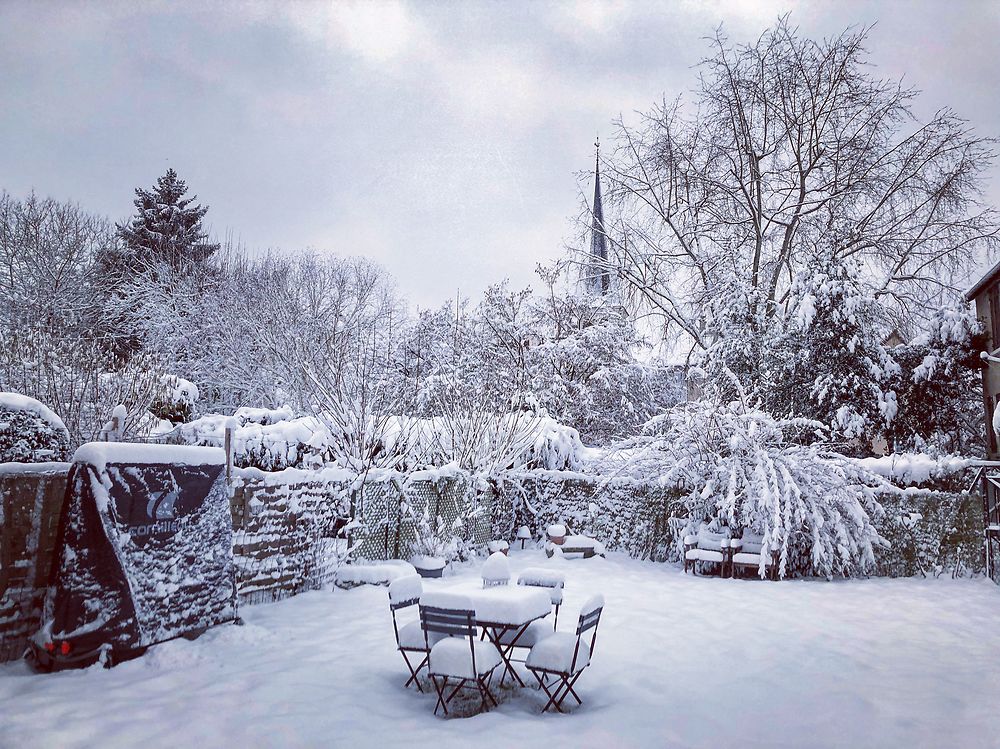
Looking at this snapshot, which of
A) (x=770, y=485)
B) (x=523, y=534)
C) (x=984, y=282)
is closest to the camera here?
(x=770, y=485)

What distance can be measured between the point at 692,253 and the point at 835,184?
12.7ft

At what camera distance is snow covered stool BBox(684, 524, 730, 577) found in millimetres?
10805

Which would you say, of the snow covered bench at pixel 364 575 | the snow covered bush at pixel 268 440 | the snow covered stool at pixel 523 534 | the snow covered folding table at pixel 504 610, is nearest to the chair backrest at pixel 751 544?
the snow covered stool at pixel 523 534

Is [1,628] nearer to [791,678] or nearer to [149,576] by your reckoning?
[149,576]

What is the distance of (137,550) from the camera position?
5672 millimetres

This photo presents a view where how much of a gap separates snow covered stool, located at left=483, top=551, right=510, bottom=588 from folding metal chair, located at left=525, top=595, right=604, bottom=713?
1.44 meters

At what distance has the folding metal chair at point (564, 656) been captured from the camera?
4.94 metres

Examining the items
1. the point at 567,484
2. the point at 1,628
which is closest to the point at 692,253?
the point at 567,484

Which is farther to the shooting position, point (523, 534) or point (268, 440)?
point (268, 440)

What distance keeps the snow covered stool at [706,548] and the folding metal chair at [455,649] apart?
21.1 feet

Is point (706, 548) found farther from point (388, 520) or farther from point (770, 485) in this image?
point (388, 520)

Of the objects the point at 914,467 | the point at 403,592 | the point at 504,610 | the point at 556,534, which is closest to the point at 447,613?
the point at 504,610

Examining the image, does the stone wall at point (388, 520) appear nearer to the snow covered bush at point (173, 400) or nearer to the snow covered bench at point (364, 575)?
the snow covered bench at point (364, 575)

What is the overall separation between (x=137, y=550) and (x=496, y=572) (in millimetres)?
2986
